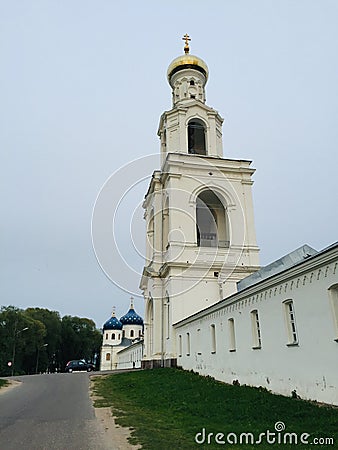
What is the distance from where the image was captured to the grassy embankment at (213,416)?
685 centimetres

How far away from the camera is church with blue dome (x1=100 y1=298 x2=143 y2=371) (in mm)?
74375

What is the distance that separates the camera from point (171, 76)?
116 feet

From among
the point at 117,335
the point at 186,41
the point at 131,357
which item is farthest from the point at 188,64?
the point at 117,335

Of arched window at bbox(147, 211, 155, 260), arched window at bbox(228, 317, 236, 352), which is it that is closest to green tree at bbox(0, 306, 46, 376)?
arched window at bbox(147, 211, 155, 260)

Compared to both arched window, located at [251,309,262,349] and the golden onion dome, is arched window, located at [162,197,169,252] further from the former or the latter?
arched window, located at [251,309,262,349]

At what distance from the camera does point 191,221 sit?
27.2 meters

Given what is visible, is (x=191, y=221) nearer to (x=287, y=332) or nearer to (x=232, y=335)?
(x=232, y=335)

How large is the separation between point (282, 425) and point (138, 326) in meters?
72.0

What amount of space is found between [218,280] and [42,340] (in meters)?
40.1

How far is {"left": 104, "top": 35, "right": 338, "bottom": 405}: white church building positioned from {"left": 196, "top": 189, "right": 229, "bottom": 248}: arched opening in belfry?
0.08 m

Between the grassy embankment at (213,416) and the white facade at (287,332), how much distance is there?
0.58 meters

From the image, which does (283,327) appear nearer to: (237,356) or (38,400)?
(237,356)

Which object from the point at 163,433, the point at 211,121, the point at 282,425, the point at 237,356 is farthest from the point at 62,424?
the point at 211,121

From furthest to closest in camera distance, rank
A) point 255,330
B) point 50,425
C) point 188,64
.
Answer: point 188,64
point 255,330
point 50,425
